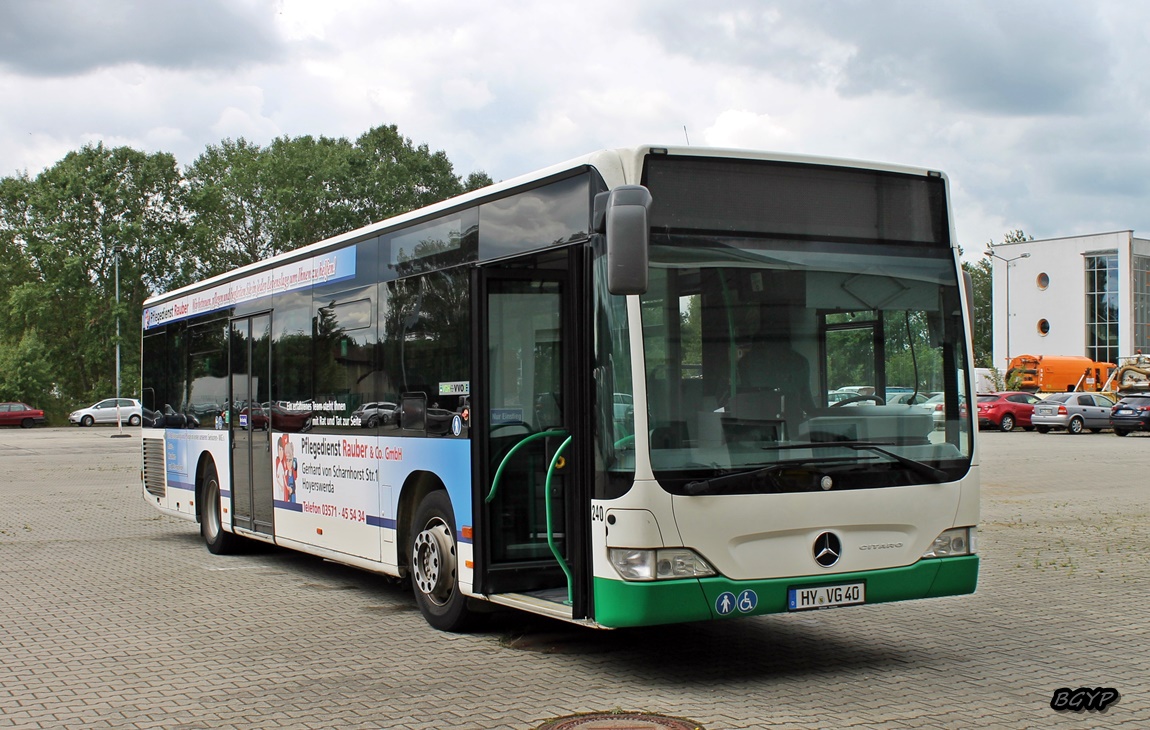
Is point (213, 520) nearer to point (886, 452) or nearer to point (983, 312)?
point (886, 452)

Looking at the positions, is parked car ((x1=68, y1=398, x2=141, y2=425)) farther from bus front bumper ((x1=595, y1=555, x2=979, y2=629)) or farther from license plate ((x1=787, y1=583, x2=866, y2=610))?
license plate ((x1=787, y1=583, x2=866, y2=610))

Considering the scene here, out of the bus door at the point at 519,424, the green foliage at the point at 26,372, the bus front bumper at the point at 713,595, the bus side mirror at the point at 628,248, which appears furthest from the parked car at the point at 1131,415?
the green foliage at the point at 26,372

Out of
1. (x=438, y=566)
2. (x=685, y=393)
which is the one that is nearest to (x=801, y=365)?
(x=685, y=393)

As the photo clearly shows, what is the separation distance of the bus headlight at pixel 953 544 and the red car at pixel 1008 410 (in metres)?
43.5

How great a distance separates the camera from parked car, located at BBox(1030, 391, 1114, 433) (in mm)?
45219

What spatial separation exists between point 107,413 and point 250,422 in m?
56.0

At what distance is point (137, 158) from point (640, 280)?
7101 cm

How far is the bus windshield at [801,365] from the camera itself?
6.63 m

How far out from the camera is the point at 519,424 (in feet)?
25.7

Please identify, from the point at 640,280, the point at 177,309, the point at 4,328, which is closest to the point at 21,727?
the point at 640,280

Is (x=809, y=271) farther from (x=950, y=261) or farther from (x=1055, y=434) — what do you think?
(x=1055, y=434)

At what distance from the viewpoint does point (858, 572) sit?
701cm

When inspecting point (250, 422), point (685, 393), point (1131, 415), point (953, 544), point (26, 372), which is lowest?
point (1131, 415)

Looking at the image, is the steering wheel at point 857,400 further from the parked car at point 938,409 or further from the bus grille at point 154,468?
the bus grille at point 154,468
